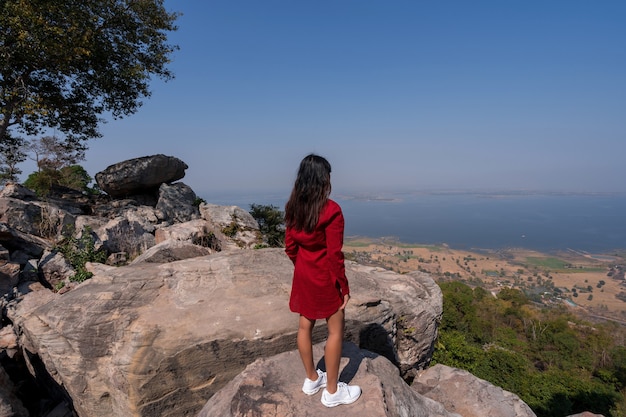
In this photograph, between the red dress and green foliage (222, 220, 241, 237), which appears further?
green foliage (222, 220, 241, 237)

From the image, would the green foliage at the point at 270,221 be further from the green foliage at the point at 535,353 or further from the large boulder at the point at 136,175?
the green foliage at the point at 535,353

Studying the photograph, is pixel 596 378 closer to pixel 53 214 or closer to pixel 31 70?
pixel 53 214

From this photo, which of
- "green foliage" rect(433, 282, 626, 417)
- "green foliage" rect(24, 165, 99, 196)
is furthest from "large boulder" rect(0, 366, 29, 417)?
"green foliage" rect(433, 282, 626, 417)

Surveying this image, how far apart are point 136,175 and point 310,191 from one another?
50.7ft

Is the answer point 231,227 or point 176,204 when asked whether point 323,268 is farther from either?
point 176,204

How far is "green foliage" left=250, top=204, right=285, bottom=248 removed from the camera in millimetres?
14510

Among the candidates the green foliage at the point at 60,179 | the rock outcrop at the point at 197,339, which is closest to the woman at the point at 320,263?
the rock outcrop at the point at 197,339

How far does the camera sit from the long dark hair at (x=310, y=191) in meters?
3.21

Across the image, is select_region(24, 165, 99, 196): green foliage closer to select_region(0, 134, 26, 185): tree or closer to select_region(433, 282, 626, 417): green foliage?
select_region(0, 134, 26, 185): tree

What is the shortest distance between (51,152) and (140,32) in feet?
34.4

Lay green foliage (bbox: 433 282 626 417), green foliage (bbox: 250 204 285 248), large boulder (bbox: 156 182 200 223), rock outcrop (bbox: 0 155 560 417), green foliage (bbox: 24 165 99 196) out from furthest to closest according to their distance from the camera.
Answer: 1. green foliage (bbox: 433 282 626 417)
2. green foliage (bbox: 24 165 99 196)
3. green foliage (bbox: 250 204 285 248)
4. large boulder (bbox: 156 182 200 223)
5. rock outcrop (bbox: 0 155 560 417)

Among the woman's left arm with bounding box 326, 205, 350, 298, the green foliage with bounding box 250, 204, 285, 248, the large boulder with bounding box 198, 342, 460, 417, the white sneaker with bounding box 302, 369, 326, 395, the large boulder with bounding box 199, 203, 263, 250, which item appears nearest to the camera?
the woman's left arm with bounding box 326, 205, 350, 298

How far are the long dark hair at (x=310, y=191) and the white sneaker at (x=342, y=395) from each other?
6.50 ft

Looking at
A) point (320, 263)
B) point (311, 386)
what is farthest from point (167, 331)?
point (320, 263)
